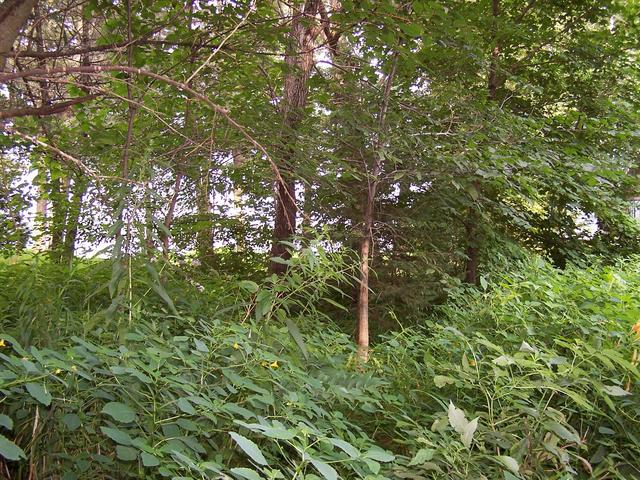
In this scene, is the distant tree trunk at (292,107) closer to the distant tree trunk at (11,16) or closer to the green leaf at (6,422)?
the distant tree trunk at (11,16)

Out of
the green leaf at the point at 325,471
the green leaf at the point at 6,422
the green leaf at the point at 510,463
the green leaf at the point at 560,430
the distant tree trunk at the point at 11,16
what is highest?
the distant tree trunk at the point at 11,16

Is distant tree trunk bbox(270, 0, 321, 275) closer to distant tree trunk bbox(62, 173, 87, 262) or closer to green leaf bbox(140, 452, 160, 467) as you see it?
distant tree trunk bbox(62, 173, 87, 262)

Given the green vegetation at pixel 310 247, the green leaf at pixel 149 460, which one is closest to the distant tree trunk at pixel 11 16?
the green vegetation at pixel 310 247

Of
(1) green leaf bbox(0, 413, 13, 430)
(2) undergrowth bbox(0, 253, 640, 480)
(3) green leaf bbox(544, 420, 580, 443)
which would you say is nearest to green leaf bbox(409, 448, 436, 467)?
(2) undergrowth bbox(0, 253, 640, 480)

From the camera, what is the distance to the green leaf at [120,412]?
1.35m

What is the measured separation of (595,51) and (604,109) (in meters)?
0.66

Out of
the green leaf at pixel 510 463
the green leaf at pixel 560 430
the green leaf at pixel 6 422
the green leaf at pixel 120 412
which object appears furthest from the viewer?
the green leaf at pixel 560 430

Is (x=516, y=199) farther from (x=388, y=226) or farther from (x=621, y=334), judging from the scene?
(x=621, y=334)

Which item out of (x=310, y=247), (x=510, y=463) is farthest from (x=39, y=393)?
(x=510, y=463)

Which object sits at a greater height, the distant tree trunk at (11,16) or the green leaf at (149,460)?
the distant tree trunk at (11,16)

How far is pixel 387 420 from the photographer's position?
7.36ft

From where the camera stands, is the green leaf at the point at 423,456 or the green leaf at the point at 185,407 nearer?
the green leaf at the point at 185,407

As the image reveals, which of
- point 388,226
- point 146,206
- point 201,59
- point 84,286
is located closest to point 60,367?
point 146,206

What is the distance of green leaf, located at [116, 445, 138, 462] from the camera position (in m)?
1.29
